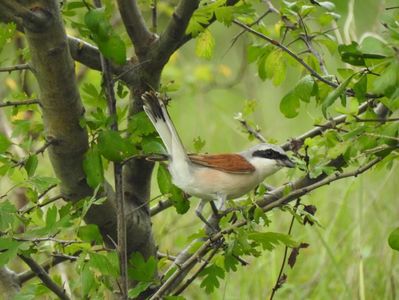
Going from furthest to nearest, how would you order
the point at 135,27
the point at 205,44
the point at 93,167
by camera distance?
1. the point at 205,44
2. the point at 135,27
3. the point at 93,167

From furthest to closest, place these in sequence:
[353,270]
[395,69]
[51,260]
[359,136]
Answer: [353,270] → [51,260] → [359,136] → [395,69]

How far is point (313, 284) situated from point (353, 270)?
37 cm

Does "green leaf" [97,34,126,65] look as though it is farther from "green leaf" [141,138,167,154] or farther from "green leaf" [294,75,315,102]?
"green leaf" [294,75,315,102]

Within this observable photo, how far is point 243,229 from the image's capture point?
7.51ft

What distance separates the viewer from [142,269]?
2.73 m

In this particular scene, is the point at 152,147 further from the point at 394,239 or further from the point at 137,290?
the point at 394,239

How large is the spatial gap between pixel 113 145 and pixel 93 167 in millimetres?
131

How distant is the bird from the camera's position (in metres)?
2.83

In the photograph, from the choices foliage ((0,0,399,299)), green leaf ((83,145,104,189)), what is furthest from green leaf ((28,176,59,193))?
green leaf ((83,145,104,189))

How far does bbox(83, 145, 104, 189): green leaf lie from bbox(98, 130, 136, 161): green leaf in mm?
63

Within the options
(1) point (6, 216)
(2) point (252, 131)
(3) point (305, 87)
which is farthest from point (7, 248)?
(2) point (252, 131)

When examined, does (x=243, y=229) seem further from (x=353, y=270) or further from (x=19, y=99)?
(x=353, y=270)

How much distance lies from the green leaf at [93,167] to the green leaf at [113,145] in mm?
63

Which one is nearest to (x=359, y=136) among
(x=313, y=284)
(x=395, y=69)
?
(x=395, y=69)
